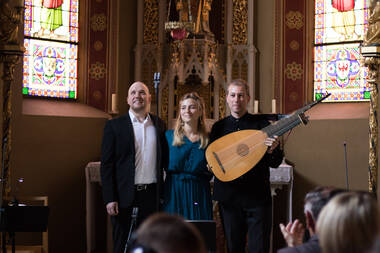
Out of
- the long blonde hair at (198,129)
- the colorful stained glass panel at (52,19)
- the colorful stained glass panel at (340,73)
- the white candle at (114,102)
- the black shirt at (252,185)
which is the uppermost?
the colorful stained glass panel at (52,19)

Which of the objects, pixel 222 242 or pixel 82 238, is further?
pixel 82 238

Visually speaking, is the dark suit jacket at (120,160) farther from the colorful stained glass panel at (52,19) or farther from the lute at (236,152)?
the colorful stained glass panel at (52,19)

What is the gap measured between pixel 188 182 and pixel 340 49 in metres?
4.94

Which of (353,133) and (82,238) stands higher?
(353,133)

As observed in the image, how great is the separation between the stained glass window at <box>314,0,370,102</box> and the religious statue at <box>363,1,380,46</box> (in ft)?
7.60

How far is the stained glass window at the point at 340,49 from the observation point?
27.6 feet

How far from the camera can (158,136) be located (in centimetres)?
418

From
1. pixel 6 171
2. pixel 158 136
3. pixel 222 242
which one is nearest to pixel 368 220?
pixel 158 136

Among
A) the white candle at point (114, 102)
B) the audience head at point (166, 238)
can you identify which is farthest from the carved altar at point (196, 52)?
the audience head at point (166, 238)

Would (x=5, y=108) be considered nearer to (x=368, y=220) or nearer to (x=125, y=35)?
(x=125, y=35)

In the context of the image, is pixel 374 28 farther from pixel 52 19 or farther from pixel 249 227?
pixel 52 19

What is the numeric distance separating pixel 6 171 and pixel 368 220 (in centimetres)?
498

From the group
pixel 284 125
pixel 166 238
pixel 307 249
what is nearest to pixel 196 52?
pixel 284 125

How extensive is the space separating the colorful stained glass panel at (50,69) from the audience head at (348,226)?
662 cm
